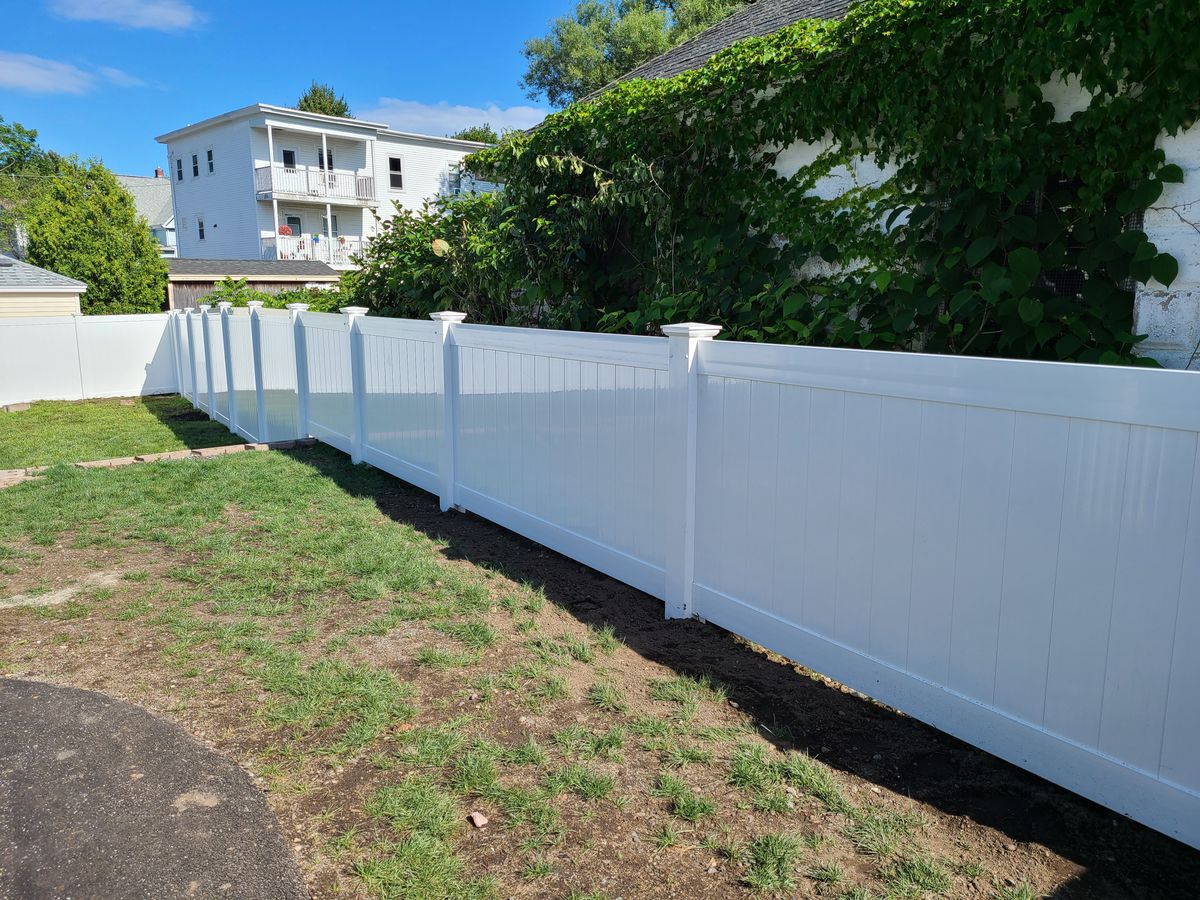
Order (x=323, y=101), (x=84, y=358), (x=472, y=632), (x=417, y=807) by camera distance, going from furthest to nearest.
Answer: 1. (x=323, y=101)
2. (x=84, y=358)
3. (x=472, y=632)
4. (x=417, y=807)

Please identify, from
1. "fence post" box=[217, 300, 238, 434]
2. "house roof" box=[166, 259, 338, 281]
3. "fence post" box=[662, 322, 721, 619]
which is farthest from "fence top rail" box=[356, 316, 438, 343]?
"house roof" box=[166, 259, 338, 281]

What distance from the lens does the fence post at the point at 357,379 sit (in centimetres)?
845

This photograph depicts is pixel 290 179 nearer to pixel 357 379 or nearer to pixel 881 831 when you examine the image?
pixel 357 379

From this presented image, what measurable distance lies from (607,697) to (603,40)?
38739 millimetres

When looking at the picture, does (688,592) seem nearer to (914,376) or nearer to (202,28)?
(914,376)

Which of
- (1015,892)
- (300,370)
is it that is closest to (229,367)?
(300,370)

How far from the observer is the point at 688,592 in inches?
180

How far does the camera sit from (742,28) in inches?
384

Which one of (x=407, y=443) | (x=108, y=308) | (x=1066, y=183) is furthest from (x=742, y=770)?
(x=108, y=308)

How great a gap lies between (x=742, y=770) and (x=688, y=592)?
1518mm

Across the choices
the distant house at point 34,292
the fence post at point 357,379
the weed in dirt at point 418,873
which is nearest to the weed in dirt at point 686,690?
the weed in dirt at point 418,873

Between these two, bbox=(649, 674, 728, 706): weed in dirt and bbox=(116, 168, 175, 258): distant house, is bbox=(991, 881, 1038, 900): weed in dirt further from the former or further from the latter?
bbox=(116, 168, 175, 258): distant house

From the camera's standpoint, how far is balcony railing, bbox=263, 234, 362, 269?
99.2 feet

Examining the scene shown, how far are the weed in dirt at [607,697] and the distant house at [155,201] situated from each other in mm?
50009
